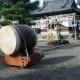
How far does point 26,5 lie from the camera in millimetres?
15367

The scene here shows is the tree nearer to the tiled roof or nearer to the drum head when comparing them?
the drum head

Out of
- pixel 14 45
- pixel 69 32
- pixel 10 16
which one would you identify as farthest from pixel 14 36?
pixel 69 32

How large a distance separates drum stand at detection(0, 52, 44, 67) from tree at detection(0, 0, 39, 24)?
675 cm

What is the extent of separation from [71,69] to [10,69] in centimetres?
193

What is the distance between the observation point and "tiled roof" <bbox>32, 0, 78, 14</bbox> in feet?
87.2

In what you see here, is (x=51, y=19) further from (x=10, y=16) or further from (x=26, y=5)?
(x=10, y=16)

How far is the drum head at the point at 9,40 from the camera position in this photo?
7686 mm

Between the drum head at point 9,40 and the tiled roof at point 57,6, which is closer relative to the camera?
the drum head at point 9,40

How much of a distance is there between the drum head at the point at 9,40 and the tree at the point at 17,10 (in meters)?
6.39

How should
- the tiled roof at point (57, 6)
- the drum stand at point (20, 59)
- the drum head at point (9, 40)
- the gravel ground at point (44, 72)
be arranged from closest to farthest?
the gravel ground at point (44, 72), the drum stand at point (20, 59), the drum head at point (9, 40), the tiled roof at point (57, 6)

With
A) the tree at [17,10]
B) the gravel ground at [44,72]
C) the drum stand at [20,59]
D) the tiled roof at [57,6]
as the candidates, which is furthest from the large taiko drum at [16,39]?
the tiled roof at [57,6]

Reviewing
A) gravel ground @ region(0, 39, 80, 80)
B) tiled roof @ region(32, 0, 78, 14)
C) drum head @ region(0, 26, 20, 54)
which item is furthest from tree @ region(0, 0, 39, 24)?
tiled roof @ region(32, 0, 78, 14)

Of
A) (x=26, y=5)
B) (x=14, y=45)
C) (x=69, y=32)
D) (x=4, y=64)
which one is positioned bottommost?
(x=69, y=32)

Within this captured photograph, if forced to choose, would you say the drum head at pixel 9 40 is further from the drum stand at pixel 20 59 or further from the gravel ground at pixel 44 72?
the gravel ground at pixel 44 72
